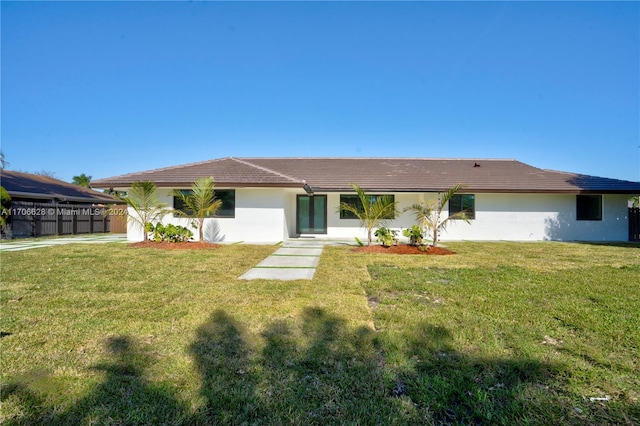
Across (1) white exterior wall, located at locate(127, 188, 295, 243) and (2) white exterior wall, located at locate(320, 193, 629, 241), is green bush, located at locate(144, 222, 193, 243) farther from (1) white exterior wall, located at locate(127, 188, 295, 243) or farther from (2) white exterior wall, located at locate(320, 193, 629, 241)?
(2) white exterior wall, located at locate(320, 193, 629, 241)

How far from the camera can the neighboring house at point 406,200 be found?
14.0 meters

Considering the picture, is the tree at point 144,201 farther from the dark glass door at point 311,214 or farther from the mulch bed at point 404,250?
the mulch bed at point 404,250

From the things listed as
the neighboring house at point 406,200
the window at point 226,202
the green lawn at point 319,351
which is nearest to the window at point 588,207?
the neighboring house at point 406,200

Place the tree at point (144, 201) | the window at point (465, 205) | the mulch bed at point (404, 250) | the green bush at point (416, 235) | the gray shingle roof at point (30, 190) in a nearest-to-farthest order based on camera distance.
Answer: the mulch bed at point (404, 250) → the green bush at point (416, 235) → the tree at point (144, 201) → the window at point (465, 205) → the gray shingle roof at point (30, 190)

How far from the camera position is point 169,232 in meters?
12.1

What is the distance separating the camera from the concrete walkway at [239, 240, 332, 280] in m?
6.51

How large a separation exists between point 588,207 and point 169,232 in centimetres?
2000

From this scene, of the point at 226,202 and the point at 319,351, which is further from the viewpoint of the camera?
the point at 226,202

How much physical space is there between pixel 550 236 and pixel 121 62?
21.4 metres

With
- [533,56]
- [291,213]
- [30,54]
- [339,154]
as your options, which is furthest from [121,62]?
[533,56]

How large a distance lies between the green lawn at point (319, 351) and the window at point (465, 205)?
998 cm

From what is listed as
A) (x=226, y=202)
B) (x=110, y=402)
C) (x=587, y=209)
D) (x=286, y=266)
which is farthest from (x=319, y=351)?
(x=587, y=209)

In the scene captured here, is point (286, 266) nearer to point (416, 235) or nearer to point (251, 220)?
point (416, 235)

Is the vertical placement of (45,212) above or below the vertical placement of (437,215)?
above
